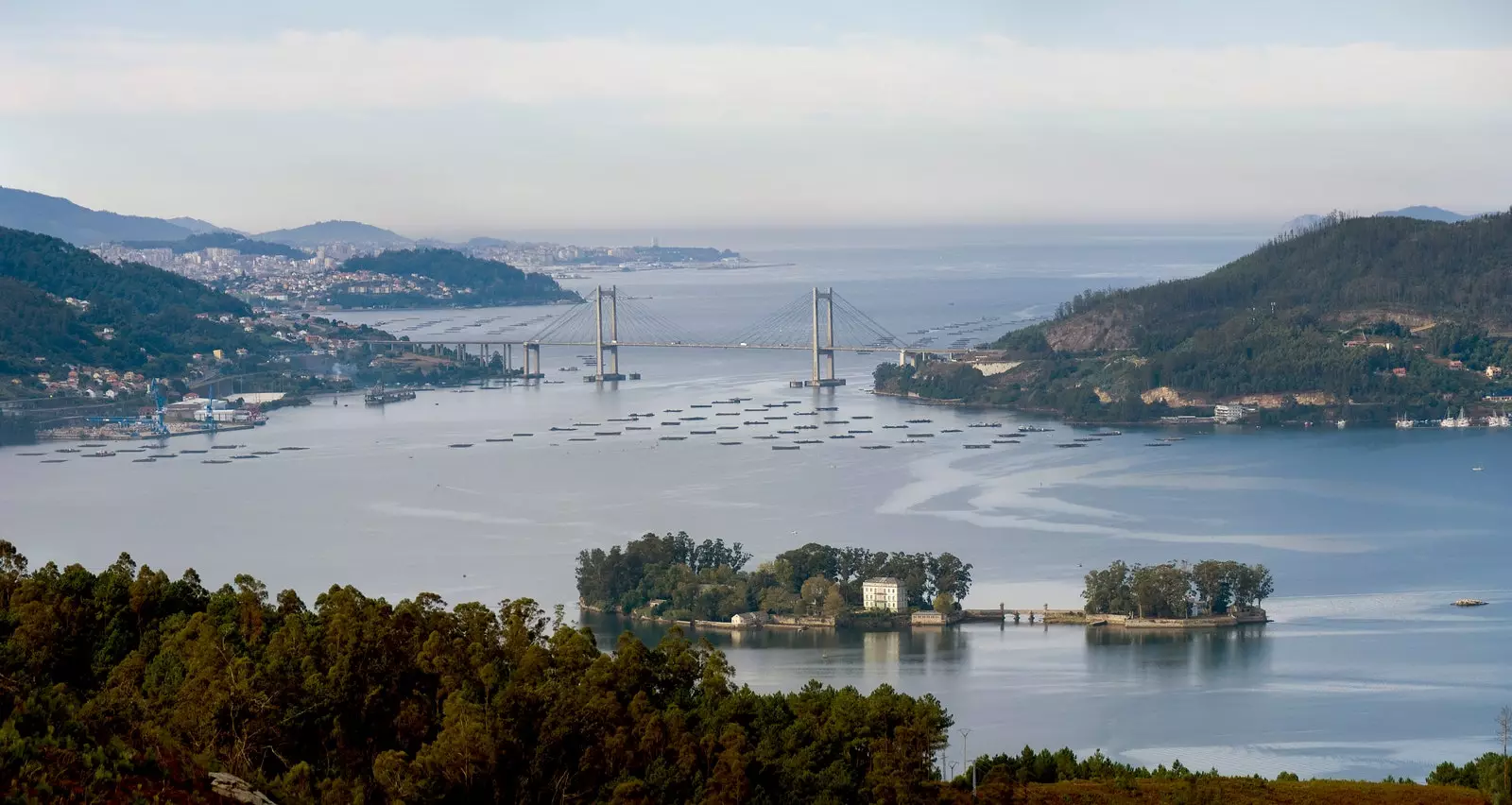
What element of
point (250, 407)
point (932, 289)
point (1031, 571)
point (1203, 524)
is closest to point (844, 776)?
point (1031, 571)

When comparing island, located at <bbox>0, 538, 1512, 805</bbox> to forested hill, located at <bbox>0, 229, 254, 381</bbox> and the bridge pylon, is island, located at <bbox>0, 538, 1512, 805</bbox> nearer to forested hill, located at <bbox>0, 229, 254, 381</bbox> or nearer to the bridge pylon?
forested hill, located at <bbox>0, 229, 254, 381</bbox>

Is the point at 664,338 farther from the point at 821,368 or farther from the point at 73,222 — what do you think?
the point at 73,222

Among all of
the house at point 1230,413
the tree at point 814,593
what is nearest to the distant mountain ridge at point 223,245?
the house at point 1230,413

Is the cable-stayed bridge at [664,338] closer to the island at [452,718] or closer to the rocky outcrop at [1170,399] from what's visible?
the rocky outcrop at [1170,399]

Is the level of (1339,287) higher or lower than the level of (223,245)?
lower

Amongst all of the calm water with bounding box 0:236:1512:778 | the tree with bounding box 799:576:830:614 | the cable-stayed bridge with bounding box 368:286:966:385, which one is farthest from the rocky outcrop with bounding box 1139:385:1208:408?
the tree with bounding box 799:576:830:614

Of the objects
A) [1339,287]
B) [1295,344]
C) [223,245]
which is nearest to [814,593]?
[1295,344]

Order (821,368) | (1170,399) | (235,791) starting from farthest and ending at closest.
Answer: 1. (821,368)
2. (1170,399)
3. (235,791)

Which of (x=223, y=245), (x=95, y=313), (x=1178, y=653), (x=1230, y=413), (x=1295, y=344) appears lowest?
(x=1178, y=653)
